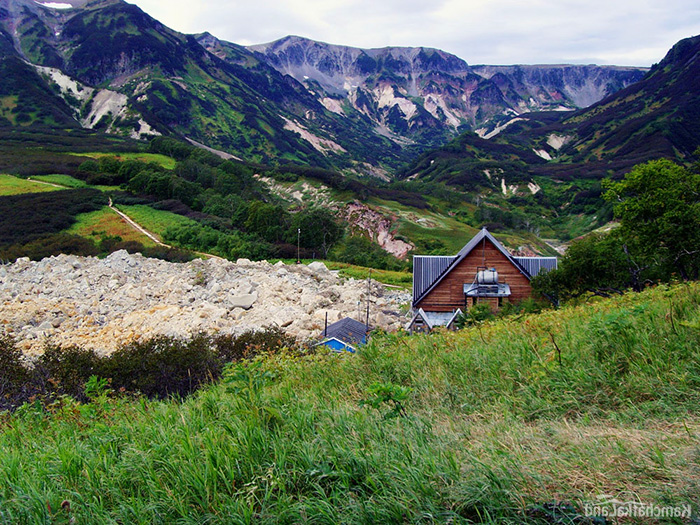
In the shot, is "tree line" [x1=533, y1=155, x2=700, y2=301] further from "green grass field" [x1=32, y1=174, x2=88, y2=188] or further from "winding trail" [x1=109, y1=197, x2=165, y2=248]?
"green grass field" [x1=32, y1=174, x2=88, y2=188]

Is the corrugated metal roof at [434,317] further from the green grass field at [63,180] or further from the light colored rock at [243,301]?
the green grass field at [63,180]

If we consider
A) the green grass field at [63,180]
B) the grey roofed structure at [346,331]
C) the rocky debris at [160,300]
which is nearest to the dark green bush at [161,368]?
the grey roofed structure at [346,331]

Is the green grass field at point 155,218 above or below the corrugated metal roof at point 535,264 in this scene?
above

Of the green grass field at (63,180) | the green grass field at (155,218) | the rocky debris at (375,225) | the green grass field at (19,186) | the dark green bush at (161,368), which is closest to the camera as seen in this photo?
the dark green bush at (161,368)

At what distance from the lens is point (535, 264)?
70.4ft

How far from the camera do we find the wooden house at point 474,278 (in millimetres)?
20625

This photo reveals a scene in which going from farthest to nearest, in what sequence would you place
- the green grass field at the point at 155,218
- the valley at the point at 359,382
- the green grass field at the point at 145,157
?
1. the green grass field at the point at 145,157
2. the green grass field at the point at 155,218
3. the valley at the point at 359,382

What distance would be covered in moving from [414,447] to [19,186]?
3429 inches

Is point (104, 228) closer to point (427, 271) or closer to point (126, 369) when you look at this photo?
point (126, 369)

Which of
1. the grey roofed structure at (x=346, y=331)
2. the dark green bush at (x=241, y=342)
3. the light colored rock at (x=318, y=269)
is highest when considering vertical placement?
the light colored rock at (x=318, y=269)

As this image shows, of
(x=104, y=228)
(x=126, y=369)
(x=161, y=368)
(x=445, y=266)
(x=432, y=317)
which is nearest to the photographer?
(x=126, y=369)

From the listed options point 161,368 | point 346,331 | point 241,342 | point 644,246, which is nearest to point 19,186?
point 241,342

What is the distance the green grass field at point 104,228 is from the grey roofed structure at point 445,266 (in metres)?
42.3

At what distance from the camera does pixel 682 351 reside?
4.10 meters
